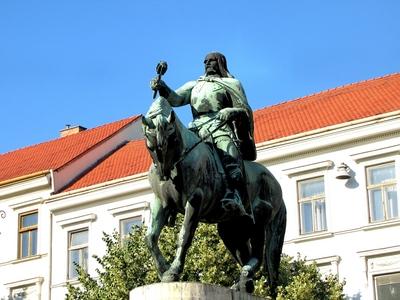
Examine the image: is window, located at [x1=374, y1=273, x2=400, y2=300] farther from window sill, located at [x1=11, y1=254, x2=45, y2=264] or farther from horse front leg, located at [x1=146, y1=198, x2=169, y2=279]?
horse front leg, located at [x1=146, y1=198, x2=169, y2=279]

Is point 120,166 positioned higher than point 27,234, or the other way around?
point 120,166

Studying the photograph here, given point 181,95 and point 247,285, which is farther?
point 181,95

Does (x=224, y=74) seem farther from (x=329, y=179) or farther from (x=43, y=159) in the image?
(x=43, y=159)

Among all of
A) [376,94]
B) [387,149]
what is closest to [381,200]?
[387,149]

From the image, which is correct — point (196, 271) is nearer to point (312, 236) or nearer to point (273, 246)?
point (312, 236)

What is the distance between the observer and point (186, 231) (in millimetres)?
11164

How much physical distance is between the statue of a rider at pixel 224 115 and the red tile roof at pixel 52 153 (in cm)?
2692

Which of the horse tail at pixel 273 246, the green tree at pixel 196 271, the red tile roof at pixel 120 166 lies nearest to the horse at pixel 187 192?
the horse tail at pixel 273 246

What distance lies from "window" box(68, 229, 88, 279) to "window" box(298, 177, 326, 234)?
784cm

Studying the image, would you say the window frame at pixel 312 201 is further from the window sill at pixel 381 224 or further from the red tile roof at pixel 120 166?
the red tile roof at pixel 120 166

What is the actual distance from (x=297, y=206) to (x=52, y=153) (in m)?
12.7

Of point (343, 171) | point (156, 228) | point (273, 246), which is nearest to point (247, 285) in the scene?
point (273, 246)

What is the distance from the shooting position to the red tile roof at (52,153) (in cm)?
4041

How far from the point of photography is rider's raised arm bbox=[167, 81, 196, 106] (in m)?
12.0
